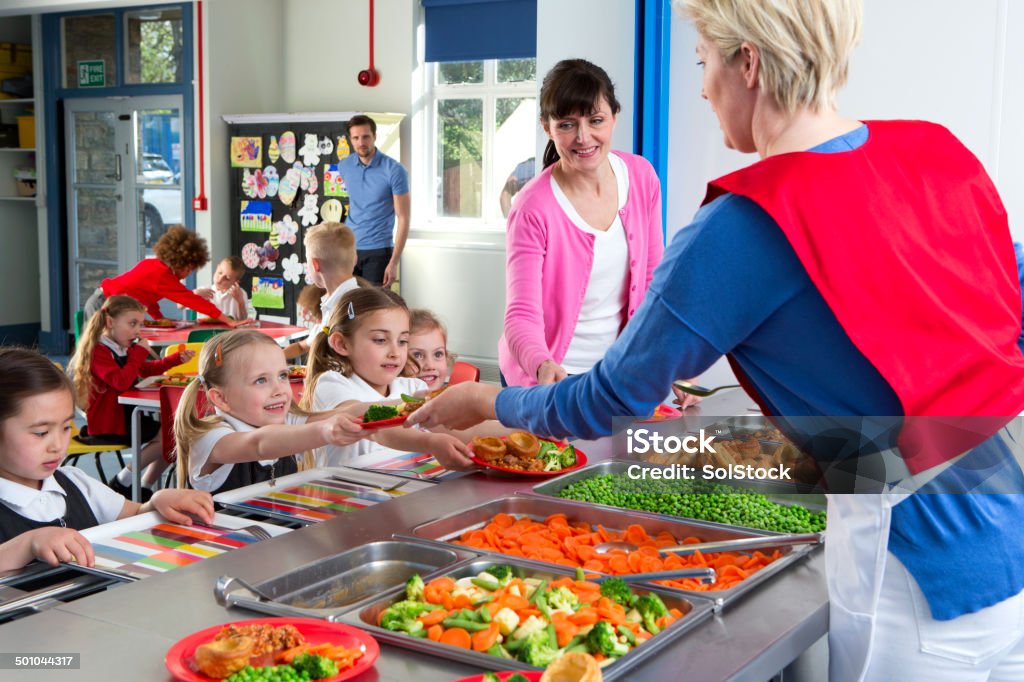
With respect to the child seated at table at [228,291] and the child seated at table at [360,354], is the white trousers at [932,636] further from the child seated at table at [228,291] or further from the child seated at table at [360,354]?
the child seated at table at [228,291]

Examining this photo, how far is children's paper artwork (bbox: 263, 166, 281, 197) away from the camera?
27.9ft

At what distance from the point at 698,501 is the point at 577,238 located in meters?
0.93

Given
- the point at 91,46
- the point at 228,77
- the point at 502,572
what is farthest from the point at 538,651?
the point at 91,46

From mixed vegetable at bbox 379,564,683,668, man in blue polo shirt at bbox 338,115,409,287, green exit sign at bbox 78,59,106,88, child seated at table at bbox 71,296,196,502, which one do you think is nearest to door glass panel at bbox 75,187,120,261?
green exit sign at bbox 78,59,106,88

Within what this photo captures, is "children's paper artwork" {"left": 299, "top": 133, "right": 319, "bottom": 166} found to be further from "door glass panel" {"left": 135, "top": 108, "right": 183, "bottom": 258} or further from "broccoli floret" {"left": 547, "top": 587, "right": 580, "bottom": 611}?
"broccoli floret" {"left": 547, "top": 587, "right": 580, "bottom": 611}

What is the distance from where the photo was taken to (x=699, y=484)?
6.36 feet

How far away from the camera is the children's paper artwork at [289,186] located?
331 inches

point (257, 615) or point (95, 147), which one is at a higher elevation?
point (95, 147)

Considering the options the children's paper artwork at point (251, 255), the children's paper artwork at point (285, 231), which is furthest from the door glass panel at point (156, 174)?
the children's paper artwork at point (285, 231)

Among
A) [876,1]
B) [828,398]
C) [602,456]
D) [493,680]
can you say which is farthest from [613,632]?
[876,1]

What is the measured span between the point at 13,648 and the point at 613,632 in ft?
2.24

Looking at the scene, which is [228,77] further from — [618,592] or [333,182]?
[618,592]

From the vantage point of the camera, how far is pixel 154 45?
8867 mm

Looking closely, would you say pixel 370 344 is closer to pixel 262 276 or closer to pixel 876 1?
pixel 876 1
